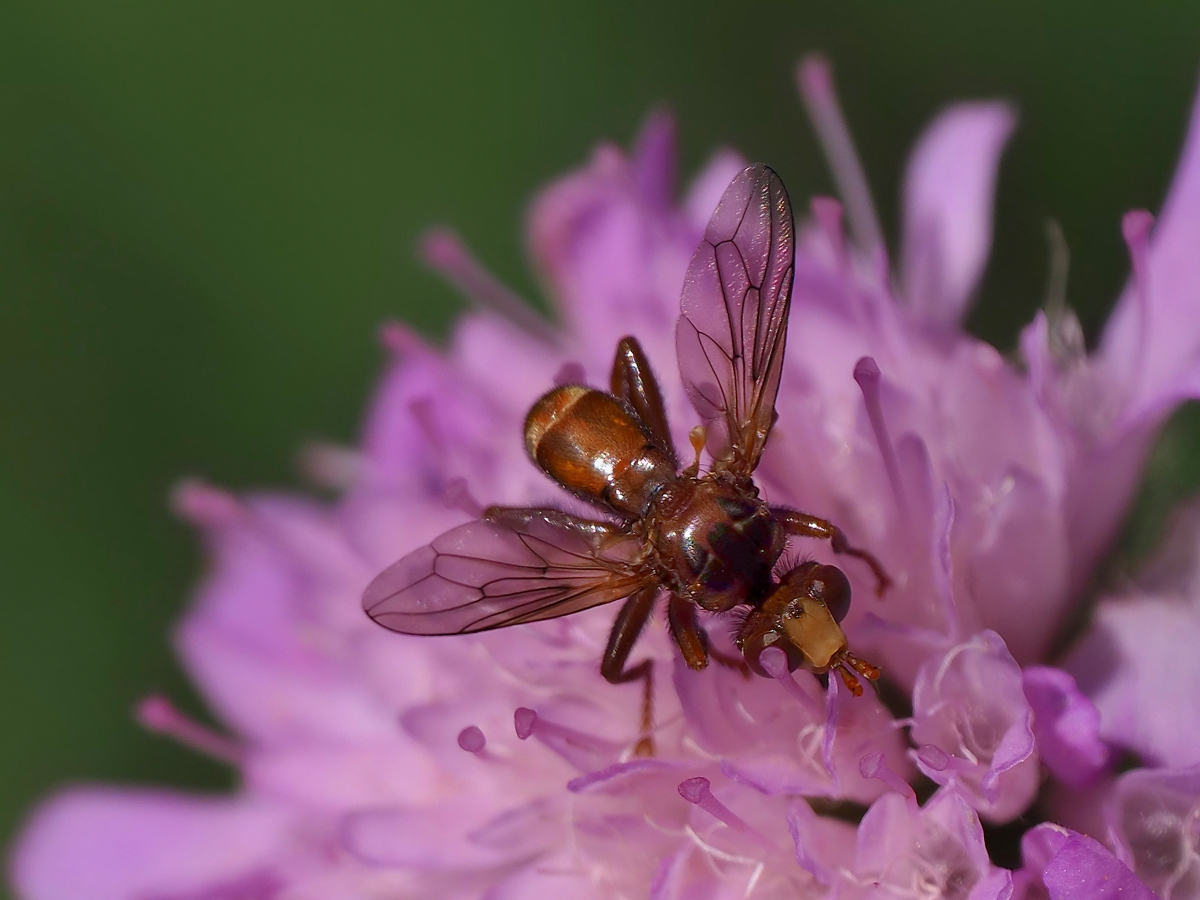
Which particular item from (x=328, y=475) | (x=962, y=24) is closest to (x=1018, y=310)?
(x=962, y=24)

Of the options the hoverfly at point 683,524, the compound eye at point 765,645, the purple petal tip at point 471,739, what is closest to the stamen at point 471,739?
the purple petal tip at point 471,739

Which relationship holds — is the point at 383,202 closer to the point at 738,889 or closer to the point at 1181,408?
the point at 1181,408

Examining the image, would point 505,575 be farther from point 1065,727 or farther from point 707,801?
point 1065,727

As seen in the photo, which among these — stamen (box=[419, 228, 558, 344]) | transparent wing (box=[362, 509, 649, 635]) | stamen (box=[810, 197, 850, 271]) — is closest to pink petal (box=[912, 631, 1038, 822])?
transparent wing (box=[362, 509, 649, 635])

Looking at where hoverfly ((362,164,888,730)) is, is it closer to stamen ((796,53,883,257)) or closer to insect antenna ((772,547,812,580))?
insect antenna ((772,547,812,580))

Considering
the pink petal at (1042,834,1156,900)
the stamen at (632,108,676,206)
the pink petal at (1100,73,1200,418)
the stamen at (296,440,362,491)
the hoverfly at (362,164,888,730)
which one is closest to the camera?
the pink petal at (1042,834,1156,900)

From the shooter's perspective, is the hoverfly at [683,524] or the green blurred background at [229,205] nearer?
the hoverfly at [683,524]

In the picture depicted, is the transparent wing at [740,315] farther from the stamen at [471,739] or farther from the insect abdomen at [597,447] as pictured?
the stamen at [471,739]
